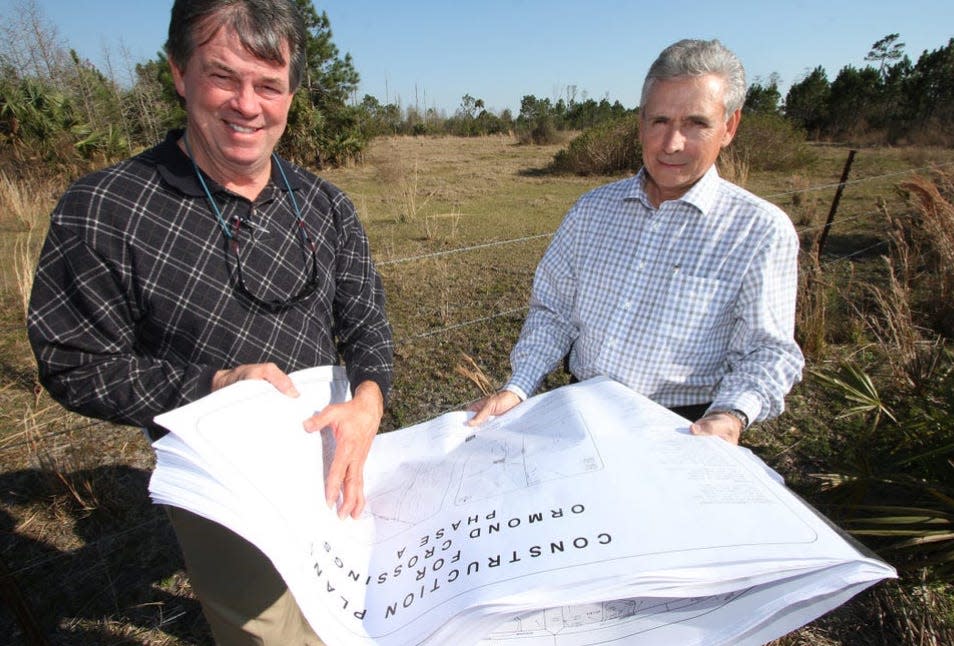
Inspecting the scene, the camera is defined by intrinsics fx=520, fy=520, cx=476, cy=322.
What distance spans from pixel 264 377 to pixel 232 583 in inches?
24.0

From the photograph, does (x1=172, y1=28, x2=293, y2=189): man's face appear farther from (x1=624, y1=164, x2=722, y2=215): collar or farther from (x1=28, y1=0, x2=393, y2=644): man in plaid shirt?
(x1=624, y1=164, x2=722, y2=215): collar

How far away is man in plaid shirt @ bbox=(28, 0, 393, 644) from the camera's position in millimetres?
1043

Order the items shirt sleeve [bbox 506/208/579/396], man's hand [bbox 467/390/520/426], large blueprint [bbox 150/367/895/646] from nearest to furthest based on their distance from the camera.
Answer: large blueprint [bbox 150/367/895/646] < man's hand [bbox 467/390/520/426] < shirt sleeve [bbox 506/208/579/396]

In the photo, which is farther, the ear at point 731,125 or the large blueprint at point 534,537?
the ear at point 731,125

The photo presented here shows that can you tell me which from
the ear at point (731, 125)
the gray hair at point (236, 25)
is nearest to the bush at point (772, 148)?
the ear at point (731, 125)

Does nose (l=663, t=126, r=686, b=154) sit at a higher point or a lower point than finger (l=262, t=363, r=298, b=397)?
higher

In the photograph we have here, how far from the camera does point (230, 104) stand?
1.10 metres

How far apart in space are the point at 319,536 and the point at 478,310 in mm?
4196

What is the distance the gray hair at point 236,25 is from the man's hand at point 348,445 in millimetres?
762

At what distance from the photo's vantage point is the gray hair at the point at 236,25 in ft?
3.39

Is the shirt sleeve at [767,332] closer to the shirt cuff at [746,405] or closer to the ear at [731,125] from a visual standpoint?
the shirt cuff at [746,405]

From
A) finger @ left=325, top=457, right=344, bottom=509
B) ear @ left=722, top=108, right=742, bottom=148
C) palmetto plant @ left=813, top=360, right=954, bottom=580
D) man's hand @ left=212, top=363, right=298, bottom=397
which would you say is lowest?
palmetto plant @ left=813, top=360, right=954, bottom=580

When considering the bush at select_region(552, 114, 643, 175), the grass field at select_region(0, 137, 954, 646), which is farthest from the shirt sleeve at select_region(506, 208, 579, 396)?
the bush at select_region(552, 114, 643, 175)

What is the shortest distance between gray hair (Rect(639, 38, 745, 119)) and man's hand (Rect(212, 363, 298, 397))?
116cm
